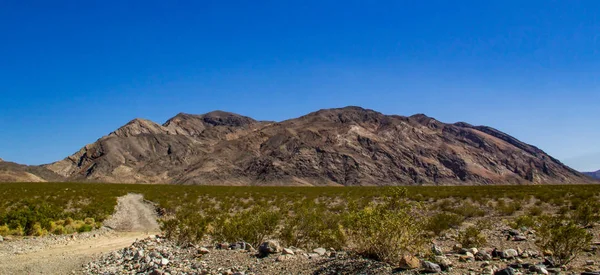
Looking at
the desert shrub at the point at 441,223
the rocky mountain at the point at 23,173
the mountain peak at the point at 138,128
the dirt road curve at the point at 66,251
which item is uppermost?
the mountain peak at the point at 138,128

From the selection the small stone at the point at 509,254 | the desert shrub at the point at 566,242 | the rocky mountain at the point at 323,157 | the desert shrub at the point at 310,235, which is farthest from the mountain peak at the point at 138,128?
the desert shrub at the point at 566,242

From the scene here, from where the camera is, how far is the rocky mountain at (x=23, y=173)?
4050 inches

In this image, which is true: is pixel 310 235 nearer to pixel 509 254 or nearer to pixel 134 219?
pixel 509 254

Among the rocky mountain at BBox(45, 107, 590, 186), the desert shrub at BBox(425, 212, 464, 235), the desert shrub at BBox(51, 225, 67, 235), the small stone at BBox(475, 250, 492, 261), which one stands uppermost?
the rocky mountain at BBox(45, 107, 590, 186)

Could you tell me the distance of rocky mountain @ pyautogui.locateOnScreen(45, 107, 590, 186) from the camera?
5015 inches

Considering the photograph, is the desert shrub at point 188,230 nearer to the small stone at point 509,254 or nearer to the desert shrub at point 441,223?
the desert shrub at point 441,223

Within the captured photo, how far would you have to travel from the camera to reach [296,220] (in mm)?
14664

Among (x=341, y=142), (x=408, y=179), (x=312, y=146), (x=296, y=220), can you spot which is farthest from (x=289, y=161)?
(x=296, y=220)

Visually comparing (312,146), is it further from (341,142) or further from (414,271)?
(414,271)

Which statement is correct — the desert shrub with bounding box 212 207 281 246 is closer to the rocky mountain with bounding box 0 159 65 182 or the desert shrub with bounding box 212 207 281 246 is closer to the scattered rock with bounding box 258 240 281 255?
the scattered rock with bounding box 258 240 281 255

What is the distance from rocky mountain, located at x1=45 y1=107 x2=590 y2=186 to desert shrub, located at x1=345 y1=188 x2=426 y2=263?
359ft

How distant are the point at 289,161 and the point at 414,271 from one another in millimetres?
123750

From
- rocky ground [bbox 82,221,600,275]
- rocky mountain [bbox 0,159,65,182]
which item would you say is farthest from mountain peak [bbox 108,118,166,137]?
rocky ground [bbox 82,221,600,275]

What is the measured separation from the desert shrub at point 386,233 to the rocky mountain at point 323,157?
109297mm
